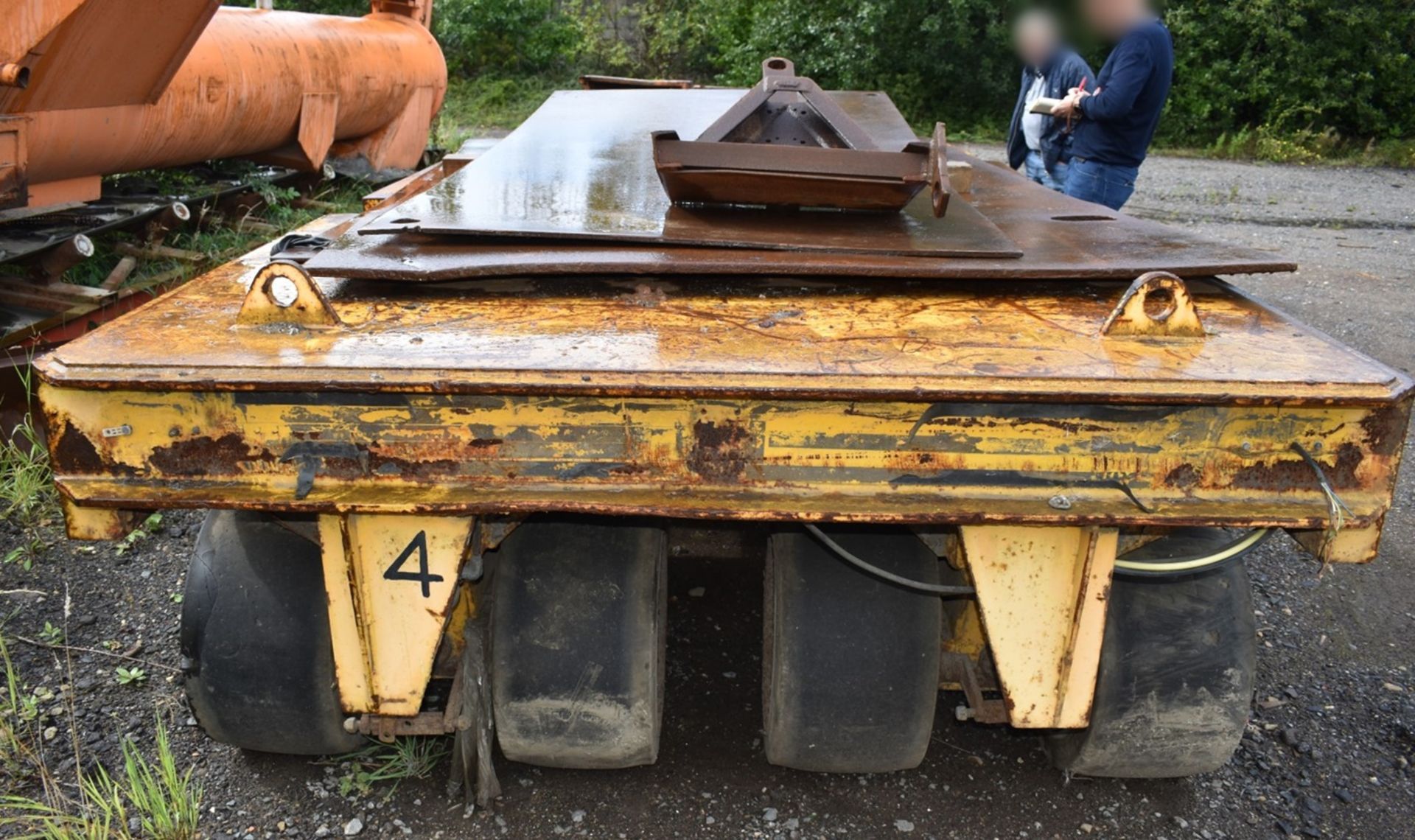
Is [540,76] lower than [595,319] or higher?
lower

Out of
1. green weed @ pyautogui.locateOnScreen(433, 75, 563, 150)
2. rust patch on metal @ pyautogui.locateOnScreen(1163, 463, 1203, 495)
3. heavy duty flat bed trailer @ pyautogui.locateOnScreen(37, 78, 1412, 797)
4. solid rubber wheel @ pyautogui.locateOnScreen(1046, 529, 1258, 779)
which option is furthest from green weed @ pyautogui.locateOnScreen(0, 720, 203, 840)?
green weed @ pyautogui.locateOnScreen(433, 75, 563, 150)

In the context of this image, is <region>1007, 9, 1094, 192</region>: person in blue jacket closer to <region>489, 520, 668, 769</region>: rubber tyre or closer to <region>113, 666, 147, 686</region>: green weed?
<region>489, 520, 668, 769</region>: rubber tyre

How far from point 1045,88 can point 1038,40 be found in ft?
0.87

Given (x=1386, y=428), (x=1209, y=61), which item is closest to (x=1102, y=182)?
(x=1386, y=428)

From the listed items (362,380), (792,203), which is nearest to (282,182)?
(792,203)

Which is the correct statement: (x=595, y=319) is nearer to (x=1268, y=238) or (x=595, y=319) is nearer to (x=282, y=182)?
(x=282, y=182)

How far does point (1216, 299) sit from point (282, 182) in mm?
5660

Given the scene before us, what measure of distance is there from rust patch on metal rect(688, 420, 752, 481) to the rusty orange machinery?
2865mm

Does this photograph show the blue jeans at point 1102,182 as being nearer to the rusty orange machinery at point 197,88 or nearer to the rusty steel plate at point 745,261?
the rusty steel plate at point 745,261

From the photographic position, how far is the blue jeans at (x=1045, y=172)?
5434 mm

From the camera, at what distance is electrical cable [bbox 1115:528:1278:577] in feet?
6.94

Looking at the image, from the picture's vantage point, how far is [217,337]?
206 cm

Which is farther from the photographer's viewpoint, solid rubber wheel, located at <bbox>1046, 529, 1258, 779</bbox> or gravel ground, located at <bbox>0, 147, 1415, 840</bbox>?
gravel ground, located at <bbox>0, 147, 1415, 840</bbox>

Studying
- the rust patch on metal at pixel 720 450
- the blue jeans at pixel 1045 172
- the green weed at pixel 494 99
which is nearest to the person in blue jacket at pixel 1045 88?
the blue jeans at pixel 1045 172
